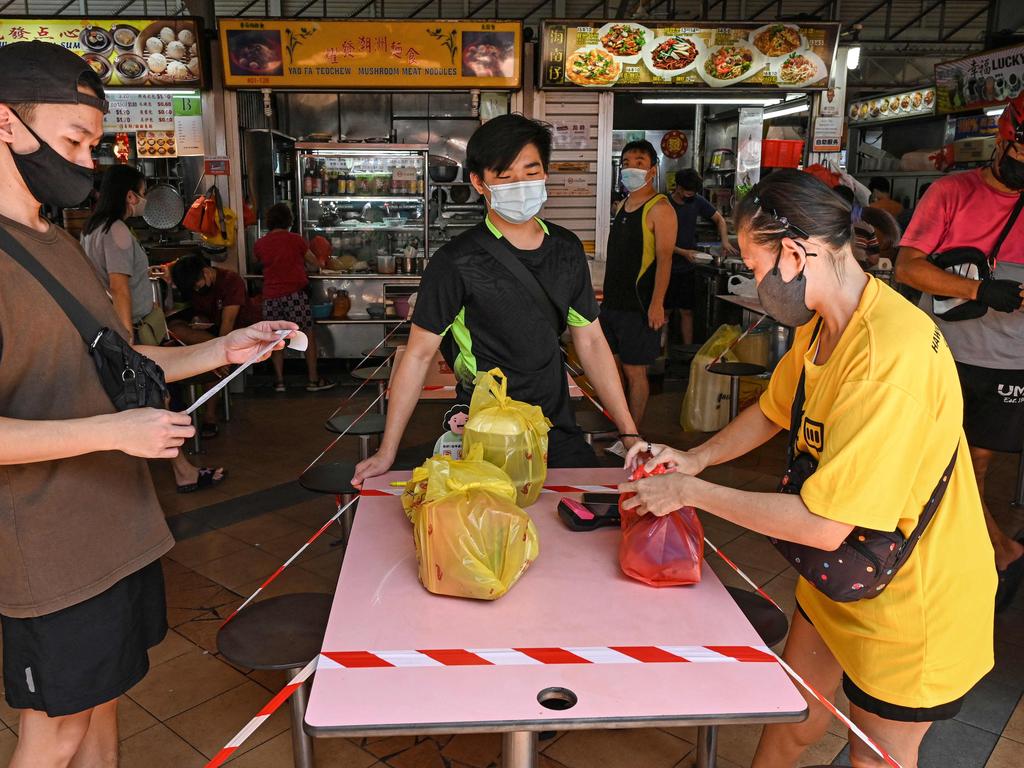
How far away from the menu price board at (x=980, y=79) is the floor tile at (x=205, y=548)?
7385 millimetres

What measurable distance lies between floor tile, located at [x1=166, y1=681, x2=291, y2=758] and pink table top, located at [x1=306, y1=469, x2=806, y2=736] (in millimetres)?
1256

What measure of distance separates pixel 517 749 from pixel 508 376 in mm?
1326

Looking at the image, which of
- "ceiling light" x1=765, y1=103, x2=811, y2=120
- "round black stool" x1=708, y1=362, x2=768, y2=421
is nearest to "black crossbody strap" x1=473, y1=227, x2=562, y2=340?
"round black stool" x1=708, y1=362, x2=768, y2=421

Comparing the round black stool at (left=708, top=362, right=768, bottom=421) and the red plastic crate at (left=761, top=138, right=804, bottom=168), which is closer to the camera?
the round black stool at (left=708, top=362, right=768, bottom=421)

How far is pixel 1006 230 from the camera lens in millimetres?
3252

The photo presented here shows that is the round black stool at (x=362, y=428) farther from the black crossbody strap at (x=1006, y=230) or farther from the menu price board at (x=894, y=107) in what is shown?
the menu price board at (x=894, y=107)

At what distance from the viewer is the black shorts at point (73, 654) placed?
5.80 feet

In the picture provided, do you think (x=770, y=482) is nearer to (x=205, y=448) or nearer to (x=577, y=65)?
(x=205, y=448)

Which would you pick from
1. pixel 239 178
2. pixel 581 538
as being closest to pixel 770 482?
pixel 581 538

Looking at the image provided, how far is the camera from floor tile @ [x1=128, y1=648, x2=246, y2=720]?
119 inches

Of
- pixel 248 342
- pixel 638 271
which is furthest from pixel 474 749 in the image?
pixel 638 271

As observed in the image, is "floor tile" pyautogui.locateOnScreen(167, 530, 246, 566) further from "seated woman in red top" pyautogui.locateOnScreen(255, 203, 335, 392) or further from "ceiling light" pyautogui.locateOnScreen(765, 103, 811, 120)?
"ceiling light" pyautogui.locateOnScreen(765, 103, 811, 120)

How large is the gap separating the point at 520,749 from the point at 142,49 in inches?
314

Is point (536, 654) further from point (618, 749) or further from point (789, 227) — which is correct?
point (618, 749)
